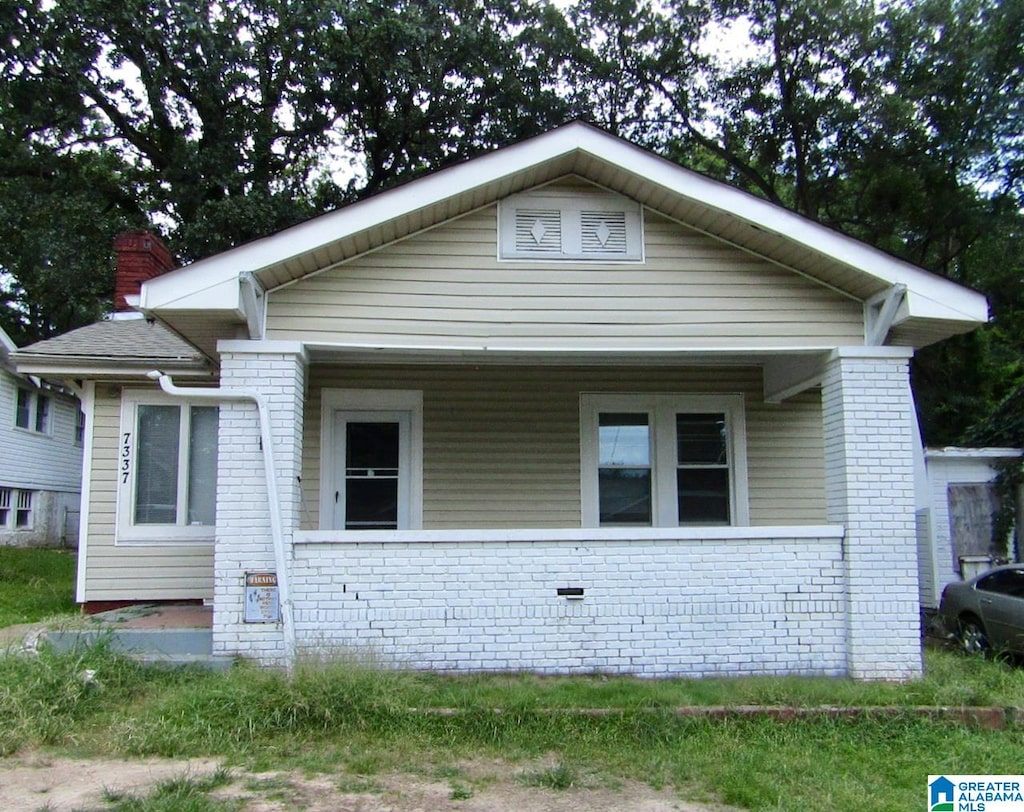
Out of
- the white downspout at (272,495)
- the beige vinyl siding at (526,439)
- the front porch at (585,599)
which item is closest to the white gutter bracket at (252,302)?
the white downspout at (272,495)

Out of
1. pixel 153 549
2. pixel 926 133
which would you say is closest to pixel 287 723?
pixel 153 549

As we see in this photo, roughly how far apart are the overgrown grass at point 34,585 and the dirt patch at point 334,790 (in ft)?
18.1

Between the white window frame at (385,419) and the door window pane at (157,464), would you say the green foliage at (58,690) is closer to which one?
the white window frame at (385,419)

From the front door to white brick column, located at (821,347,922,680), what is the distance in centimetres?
434

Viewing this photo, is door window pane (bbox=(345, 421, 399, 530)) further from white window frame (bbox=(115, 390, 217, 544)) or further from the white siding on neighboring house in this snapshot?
the white siding on neighboring house

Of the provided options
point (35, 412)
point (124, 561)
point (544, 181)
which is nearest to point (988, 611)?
point (544, 181)

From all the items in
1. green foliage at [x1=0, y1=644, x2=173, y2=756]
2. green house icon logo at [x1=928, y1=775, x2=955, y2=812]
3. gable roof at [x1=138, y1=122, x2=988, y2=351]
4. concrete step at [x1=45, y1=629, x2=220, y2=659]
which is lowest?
green house icon logo at [x1=928, y1=775, x2=955, y2=812]

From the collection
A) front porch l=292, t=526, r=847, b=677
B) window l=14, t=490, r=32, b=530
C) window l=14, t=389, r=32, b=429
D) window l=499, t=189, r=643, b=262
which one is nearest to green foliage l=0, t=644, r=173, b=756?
front porch l=292, t=526, r=847, b=677

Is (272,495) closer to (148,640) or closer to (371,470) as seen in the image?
(148,640)

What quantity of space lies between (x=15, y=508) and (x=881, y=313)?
20030 mm

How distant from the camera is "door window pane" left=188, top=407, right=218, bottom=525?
31.4 ft

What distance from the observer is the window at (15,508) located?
784 inches

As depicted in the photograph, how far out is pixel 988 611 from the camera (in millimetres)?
9695

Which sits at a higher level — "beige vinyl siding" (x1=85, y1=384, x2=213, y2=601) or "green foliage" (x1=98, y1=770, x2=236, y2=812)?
"beige vinyl siding" (x1=85, y1=384, x2=213, y2=601)
